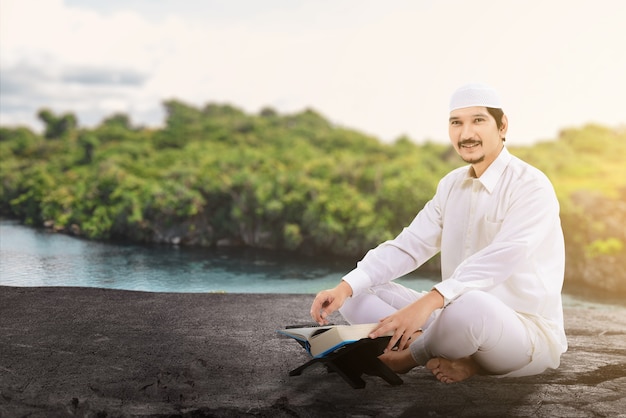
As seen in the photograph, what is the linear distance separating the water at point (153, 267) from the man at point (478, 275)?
2486mm

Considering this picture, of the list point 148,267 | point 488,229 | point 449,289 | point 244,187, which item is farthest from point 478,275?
point 244,187

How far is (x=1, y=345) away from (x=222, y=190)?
612cm

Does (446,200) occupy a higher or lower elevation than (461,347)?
higher

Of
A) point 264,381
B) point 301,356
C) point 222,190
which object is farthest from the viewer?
point 222,190

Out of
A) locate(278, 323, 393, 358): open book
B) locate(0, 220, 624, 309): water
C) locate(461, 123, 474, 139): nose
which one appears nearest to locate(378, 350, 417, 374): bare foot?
locate(278, 323, 393, 358): open book

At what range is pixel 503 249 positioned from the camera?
1.82m

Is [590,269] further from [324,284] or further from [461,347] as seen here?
[461,347]

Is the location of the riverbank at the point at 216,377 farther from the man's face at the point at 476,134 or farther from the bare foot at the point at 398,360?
the man's face at the point at 476,134

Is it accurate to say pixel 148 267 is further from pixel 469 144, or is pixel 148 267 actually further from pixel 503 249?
pixel 503 249

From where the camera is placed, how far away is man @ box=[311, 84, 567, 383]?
176cm

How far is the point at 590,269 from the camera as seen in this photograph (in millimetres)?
9195

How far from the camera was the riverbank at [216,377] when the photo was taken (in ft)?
5.98

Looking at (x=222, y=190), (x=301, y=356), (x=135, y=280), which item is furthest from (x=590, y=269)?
(x=301, y=356)

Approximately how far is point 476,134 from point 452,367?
0.68m
